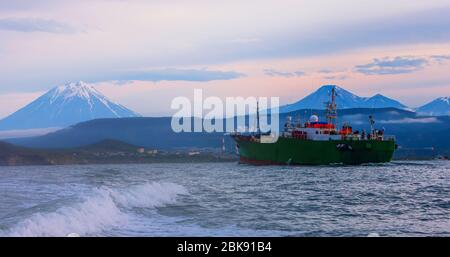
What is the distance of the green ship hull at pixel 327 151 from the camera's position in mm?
87250

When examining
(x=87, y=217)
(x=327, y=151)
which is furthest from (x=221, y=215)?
(x=327, y=151)

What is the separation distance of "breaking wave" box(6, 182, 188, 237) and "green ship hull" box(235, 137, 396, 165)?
60953mm

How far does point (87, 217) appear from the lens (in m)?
18.7

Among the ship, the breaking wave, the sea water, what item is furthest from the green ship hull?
the breaking wave

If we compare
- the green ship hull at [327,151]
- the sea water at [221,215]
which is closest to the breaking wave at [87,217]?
the sea water at [221,215]

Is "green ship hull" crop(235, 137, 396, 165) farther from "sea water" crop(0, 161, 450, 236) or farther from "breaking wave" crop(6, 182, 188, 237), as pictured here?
"breaking wave" crop(6, 182, 188, 237)

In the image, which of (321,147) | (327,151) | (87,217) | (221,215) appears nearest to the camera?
(87,217)

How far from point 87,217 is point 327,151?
70.9 meters

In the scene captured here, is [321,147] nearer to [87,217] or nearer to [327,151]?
[327,151]

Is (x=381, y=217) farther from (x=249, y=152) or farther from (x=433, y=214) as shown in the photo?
(x=249, y=152)

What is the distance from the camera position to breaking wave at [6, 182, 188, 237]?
51.5 ft

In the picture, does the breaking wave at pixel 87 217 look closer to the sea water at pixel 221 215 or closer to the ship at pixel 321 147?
the sea water at pixel 221 215
